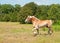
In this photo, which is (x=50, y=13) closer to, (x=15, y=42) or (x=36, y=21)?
(x=36, y=21)

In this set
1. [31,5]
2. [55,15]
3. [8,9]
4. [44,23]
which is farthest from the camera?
[8,9]

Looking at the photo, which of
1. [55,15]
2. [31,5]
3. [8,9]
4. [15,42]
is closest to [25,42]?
[15,42]

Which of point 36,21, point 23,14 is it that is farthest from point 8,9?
point 36,21

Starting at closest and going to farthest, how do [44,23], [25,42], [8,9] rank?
[25,42] < [44,23] < [8,9]

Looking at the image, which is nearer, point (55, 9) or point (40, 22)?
point (40, 22)

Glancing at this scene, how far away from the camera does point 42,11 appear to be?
267 feet

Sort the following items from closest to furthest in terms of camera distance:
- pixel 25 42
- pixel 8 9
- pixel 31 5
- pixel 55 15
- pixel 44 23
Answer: pixel 25 42, pixel 44 23, pixel 55 15, pixel 31 5, pixel 8 9

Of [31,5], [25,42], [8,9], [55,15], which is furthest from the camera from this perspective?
[8,9]

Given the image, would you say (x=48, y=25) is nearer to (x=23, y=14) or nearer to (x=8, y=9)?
(x=23, y=14)

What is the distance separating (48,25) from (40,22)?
67cm

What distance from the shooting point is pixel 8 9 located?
116 metres

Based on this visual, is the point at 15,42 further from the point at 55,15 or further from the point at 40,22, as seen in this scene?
the point at 55,15

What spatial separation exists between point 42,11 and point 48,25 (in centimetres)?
6412

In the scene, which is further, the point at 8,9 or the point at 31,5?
the point at 8,9
